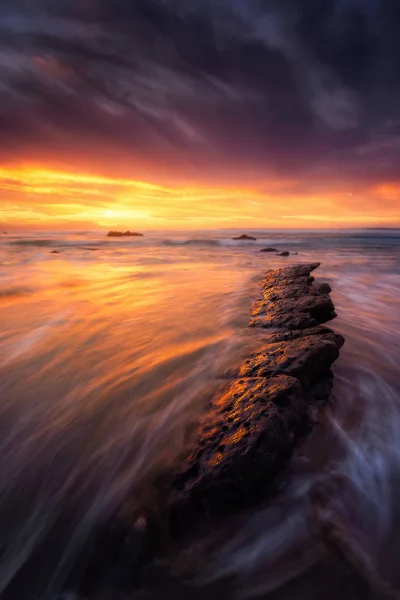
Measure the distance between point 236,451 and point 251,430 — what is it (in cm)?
20

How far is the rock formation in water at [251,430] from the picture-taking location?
81.0 inches

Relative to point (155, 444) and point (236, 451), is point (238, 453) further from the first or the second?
point (155, 444)

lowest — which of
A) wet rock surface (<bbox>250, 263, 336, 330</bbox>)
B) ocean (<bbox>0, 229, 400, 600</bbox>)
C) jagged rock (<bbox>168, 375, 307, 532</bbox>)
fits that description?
ocean (<bbox>0, 229, 400, 600</bbox>)

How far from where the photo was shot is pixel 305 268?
8.51 m

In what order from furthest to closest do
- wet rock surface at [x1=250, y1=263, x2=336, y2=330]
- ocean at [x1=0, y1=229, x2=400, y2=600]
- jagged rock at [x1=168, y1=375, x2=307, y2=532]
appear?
wet rock surface at [x1=250, y1=263, x2=336, y2=330]
jagged rock at [x1=168, y1=375, x2=307, y2=532]
ocean at [x1=0, y1=229, x2=400, y2=600]

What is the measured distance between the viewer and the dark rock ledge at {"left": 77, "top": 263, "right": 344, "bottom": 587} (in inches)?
77.4

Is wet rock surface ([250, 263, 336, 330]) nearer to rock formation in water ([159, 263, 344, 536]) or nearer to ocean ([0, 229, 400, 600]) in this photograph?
ocean ([0, 229, 400, 600])

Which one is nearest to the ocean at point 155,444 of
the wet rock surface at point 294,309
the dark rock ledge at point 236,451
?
the dark rock ledge at point 236,451

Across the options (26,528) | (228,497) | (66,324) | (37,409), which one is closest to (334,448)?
(228,497)

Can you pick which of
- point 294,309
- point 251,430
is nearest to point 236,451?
point 251,430

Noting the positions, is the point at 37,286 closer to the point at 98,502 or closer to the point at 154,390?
the point at 154,390

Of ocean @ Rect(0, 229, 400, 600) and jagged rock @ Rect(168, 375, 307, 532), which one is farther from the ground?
jagged rock @ Rect(168, 375, 307, 532)

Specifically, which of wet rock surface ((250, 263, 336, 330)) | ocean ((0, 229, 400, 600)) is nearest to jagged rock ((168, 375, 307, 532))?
ocean ((0, 229, 400, 600))

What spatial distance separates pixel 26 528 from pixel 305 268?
811 centimetres
